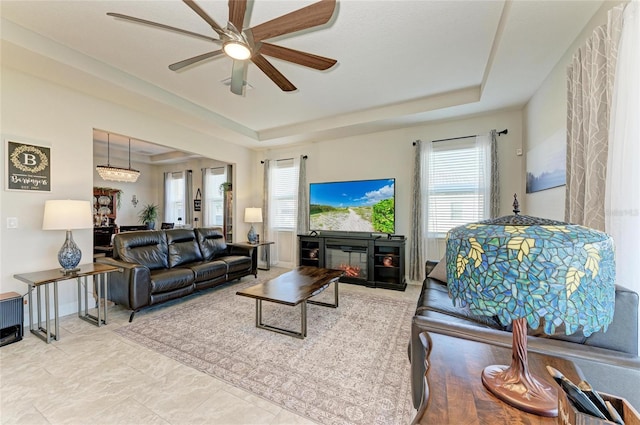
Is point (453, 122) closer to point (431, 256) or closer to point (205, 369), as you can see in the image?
point (431, 256)

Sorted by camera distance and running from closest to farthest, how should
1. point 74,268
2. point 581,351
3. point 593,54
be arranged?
point 581,351 < point 593,54 < point 74,268

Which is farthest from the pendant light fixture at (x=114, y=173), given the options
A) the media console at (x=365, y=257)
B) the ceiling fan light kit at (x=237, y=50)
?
the ceiling fan light kit at (x=237, y=50)

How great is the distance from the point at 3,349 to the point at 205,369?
189 centimetres

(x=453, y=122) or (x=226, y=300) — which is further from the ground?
(x=453, y=122)

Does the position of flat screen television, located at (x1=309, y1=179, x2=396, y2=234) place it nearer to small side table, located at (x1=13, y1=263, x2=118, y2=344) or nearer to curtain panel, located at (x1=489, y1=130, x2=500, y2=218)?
curtain panel, located at (x1=489, y1=130, x2=500, y2=218)

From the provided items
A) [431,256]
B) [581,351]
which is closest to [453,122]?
[431,256]

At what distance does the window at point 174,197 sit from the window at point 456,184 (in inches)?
261

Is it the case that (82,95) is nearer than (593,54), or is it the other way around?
(593,54)

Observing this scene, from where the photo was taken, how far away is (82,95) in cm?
319

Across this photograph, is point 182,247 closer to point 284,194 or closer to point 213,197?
point 284,194

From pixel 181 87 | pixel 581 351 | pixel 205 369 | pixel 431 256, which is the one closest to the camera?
pixel 581 351

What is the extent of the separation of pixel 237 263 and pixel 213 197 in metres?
3.50

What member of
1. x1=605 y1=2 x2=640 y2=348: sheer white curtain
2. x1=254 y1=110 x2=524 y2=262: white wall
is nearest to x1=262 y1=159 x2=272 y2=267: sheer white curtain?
x1=254 y1=110 x2=524 y2=262: white wall

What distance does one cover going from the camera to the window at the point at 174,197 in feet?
24.6
